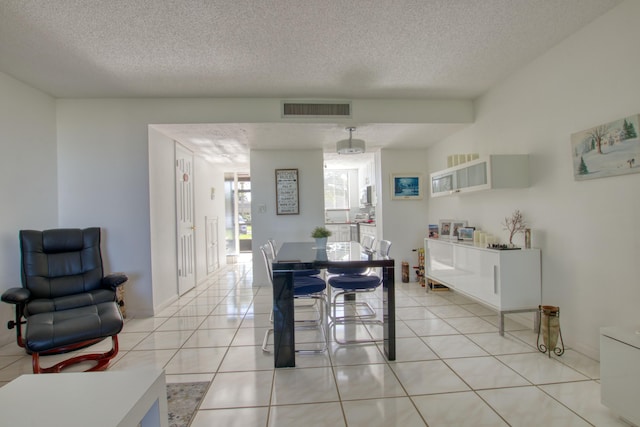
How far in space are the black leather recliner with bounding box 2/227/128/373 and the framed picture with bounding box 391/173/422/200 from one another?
393 centimetres

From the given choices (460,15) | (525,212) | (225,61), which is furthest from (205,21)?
(525,212)

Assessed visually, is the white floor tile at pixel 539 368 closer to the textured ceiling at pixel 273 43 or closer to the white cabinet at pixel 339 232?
the textured ceiling at pixel 273 43

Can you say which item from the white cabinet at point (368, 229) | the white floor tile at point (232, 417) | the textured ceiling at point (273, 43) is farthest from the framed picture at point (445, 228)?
the white floor tile at point (232, 417)

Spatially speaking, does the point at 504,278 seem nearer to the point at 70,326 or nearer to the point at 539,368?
the point at 539,368

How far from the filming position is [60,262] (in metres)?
2.76

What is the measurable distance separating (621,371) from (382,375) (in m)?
1.31

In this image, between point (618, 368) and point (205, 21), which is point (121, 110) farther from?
point (618, 368)

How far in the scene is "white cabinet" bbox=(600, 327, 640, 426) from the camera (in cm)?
150

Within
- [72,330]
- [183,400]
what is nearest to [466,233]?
[183,400]

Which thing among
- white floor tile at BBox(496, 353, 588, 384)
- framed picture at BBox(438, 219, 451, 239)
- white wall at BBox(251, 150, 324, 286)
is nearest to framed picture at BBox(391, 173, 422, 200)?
framed picture at BBox(438, 219, 451, 239)

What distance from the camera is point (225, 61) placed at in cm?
265

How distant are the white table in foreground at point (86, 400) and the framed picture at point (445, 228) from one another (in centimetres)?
378

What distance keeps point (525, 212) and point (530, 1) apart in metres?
1.78

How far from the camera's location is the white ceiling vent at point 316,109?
3.51 metres
